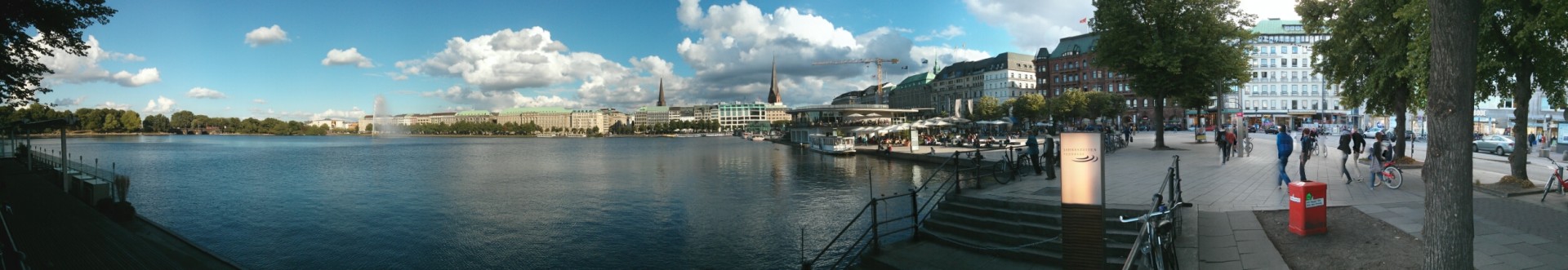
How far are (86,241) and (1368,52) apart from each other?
1206 inches

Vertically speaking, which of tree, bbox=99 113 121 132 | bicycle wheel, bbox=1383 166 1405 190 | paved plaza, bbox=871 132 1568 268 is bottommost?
paved plaza, bbox=871 132 1568 268

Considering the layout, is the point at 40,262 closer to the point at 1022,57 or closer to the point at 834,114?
the point at 834,114

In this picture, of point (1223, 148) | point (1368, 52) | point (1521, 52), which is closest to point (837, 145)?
point (1223, 148)

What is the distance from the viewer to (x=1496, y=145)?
26.7 metres

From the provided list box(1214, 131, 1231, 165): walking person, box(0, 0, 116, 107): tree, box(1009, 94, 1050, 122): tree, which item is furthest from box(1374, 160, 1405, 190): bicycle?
box(1009, 94, 1050, 122): tree

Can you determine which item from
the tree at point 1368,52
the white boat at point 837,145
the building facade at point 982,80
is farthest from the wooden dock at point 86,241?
the building facade at point 982,80

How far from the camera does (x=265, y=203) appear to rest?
2553cm

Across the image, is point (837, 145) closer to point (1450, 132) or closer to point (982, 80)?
point (1450, 132)

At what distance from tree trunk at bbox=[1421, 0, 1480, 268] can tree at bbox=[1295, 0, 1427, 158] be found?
11.9 metres

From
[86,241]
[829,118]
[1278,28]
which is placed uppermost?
[1278,28]

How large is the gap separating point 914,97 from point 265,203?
462 ft

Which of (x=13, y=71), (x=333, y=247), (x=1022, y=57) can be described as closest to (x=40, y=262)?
(x=333, y=247)

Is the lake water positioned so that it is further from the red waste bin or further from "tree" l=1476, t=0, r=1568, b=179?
"tree" l=1476, t=0, r=1568, b=179

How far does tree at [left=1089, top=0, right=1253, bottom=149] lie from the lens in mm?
24500
